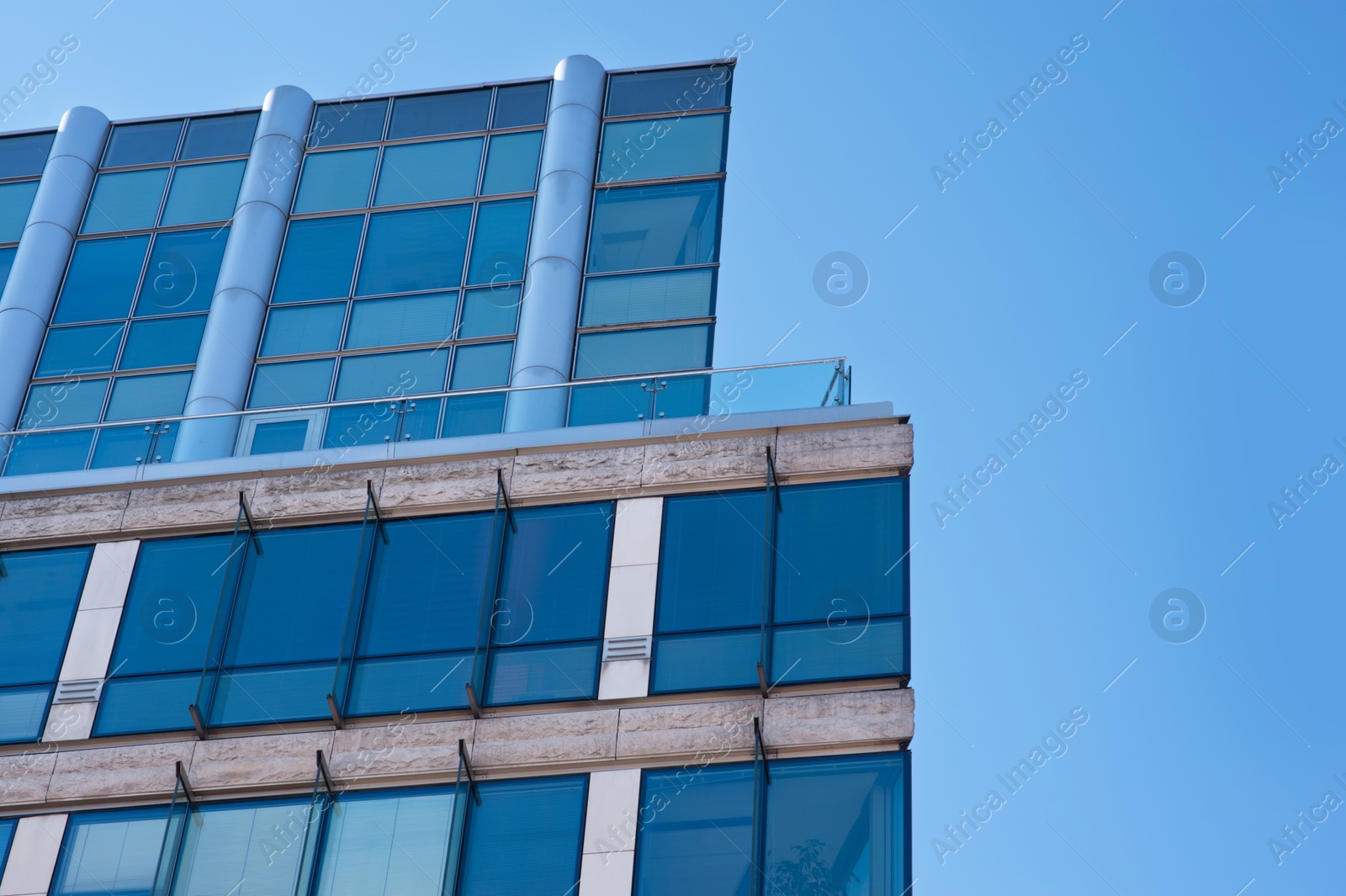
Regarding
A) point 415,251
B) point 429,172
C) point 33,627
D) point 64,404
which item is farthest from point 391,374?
point 33,627

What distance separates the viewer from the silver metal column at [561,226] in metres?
33.1

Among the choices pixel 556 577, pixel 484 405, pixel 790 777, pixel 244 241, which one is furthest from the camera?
pixel 244 241

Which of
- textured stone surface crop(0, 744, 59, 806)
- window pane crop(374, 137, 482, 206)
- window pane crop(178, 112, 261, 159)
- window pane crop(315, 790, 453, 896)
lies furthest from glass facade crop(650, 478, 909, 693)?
window pane crop(178, 112, 261, 159)

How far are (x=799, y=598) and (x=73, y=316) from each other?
1865 cm

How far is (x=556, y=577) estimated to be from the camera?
81.5 ft

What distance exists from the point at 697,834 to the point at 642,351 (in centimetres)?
1251

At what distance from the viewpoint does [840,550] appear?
2441cm

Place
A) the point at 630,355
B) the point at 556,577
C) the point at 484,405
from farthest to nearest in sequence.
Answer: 1. the point at 630,355
2. the point at 484,405
3. the point at 556,577

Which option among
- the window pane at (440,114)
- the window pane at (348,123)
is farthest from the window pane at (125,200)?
the window pane at (440,114)

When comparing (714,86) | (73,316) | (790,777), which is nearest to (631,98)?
(714,86)

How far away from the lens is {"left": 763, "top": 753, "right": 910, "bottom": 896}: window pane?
21.6 meters

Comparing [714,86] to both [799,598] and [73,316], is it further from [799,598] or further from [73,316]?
[799,598]

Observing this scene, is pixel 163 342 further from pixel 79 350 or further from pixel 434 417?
pixel 434 417

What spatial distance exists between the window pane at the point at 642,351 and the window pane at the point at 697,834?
35.9ft
